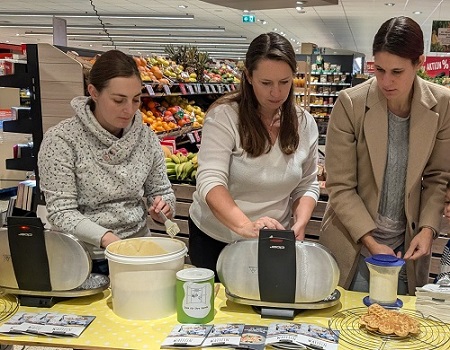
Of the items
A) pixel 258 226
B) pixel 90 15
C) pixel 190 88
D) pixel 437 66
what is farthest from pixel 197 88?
pixel 90 15

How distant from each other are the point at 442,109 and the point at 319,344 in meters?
1.09

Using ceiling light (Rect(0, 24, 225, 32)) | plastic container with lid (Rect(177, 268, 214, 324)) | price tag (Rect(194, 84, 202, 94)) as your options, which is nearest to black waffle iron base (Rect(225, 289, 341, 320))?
plastic container with lid (Rect(177, 268, 214, 324))

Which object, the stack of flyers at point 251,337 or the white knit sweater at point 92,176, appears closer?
the stack of flyers at point 251,337

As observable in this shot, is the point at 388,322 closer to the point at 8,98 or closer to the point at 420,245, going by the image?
the point at 420,245

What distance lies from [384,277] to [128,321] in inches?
32.2

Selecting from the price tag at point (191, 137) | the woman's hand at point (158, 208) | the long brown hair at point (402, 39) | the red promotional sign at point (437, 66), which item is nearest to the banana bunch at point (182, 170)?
the price tag at point (191, 137)

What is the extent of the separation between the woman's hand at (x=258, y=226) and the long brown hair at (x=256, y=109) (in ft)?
1.12

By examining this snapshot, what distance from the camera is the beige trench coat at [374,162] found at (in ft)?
6.67

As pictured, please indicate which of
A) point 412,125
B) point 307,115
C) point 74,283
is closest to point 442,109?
point 412,125

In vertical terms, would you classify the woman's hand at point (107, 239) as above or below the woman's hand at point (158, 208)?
below

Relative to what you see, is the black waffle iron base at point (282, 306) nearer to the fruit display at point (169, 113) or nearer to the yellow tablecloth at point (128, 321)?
the yellow tablecloth at point (128, 321)

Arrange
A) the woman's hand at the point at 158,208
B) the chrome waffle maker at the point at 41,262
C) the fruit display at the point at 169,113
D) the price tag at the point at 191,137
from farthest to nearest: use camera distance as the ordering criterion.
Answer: the price tag at the point at 191,137
the fruit display at the point at 169,113
the woman's hand at the point at 158,208
the chrome waffle maker at the point at 41,262

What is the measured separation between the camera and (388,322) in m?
1.54

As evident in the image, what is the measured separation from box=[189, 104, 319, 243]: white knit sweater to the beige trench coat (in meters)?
0.13
